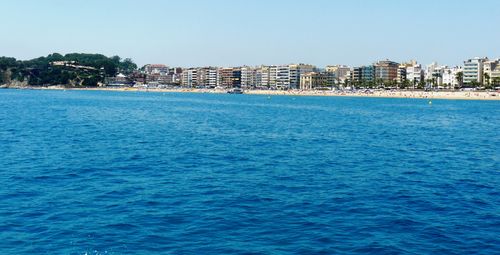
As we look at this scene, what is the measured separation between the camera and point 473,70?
7387 inches

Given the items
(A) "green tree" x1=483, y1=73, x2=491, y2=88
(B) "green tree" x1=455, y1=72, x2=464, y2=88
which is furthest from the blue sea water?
(B) "green tree" x1=455, y1=72, x2=464, y2=88

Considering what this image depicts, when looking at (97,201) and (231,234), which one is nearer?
(231,234)

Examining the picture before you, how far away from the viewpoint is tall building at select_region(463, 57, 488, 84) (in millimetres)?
186500

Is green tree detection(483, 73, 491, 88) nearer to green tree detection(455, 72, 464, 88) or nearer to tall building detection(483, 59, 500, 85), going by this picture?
tall building detection(483, 59, 500, 85)

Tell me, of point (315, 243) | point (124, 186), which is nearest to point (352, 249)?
point (315, 243)

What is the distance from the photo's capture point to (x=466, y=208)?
705 inches

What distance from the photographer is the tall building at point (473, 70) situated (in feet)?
612

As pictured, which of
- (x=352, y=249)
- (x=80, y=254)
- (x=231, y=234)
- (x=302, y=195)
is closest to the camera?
(x=80, y=254)

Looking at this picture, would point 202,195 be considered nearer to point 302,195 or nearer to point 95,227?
point 302,195

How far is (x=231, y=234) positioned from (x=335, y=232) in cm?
296

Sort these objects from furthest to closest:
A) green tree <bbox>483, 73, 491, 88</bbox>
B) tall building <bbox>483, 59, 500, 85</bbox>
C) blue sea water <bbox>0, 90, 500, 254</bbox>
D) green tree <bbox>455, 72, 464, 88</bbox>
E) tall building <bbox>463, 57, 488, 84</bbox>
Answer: green tree <bbox>455, 72, 464, 88</bbox> < tall building <bbox>463, 57, 488, 84</bbox> < tall building <bbox>483, 59, 500, 85</bbox> < green tree <bbox>483, 73, 491, 88</bbox> < blue sea water <bbox>0, 90, 500, 254</bbox>

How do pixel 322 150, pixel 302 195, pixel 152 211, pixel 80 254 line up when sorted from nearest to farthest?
pixel 80 254, pixel 152 211, pixel 302 195, pixel 322 150

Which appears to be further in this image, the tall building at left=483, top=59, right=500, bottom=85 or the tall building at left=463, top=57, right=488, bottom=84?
the tall building at left=463, top=57, right=488, bottom=84

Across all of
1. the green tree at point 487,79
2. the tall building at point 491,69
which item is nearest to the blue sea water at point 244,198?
the green tree at point 487,79
